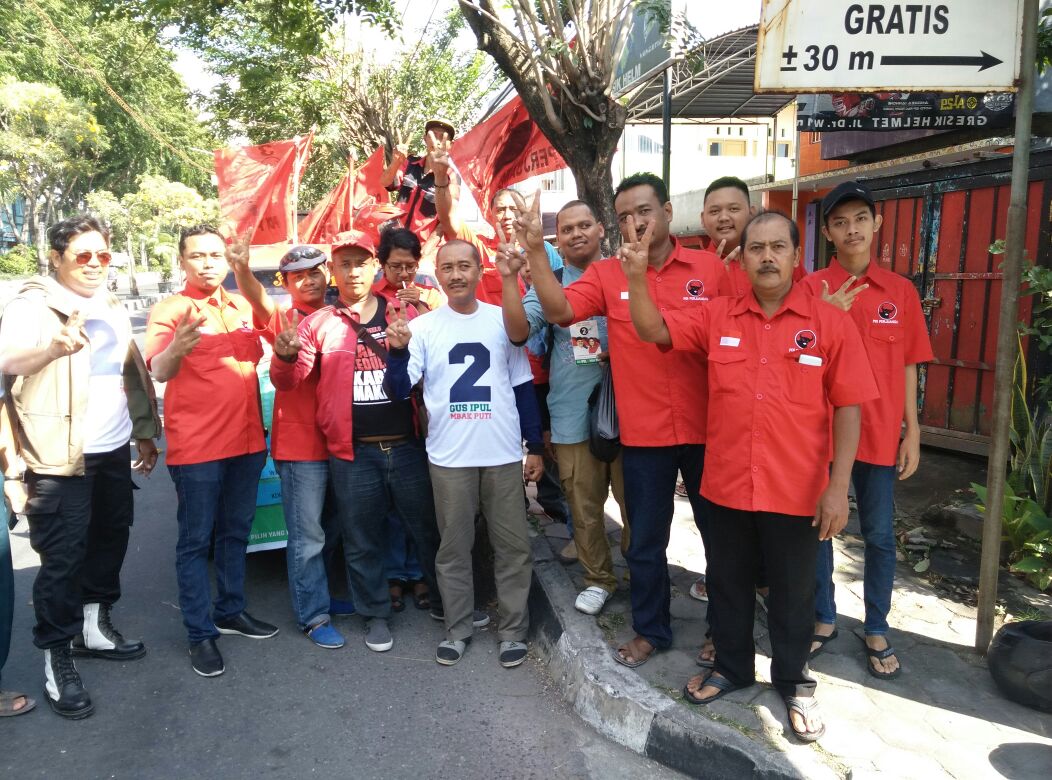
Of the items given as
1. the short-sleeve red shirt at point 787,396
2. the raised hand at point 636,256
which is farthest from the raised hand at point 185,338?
the short-sleeve red shirt at point 787,396

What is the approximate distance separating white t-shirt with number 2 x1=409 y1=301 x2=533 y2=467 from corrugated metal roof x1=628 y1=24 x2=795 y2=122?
14.9 ft

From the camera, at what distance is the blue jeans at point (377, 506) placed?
12.3 feet

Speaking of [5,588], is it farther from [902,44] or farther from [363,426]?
[902,44]

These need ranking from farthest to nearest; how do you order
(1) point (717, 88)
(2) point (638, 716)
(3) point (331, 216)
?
1. (1) point (717, 88)
2. (3) point (331, 216)
3. (2) point (638, 716)

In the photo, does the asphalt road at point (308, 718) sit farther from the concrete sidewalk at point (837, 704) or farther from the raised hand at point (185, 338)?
the raised hand at point (185, 338)

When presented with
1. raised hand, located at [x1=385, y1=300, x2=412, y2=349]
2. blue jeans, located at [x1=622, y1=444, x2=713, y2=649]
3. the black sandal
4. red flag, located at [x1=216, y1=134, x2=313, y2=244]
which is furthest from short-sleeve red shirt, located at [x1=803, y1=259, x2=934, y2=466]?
red flag, located at [x1=216, y1=134, x2=313, y2=244]

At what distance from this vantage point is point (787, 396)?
9.05 ft

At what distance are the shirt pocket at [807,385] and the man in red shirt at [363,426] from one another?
178 centimetres

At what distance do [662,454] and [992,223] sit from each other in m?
4.44

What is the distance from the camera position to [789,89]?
10.7ft

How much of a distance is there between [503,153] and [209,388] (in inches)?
143

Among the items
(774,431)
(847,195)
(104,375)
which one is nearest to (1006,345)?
(847,195)

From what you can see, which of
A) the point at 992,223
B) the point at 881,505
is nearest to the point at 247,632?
the point at 881,505

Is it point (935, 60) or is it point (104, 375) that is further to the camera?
point (104, 375)
